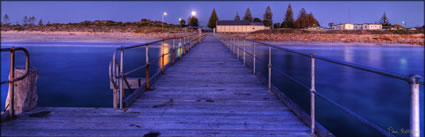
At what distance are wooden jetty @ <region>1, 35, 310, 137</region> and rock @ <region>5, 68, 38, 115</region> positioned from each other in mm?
119

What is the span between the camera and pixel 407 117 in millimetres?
10797

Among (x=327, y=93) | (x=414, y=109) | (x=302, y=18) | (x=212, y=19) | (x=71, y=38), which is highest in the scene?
(x=302, y=18)

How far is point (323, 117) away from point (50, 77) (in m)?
15.2

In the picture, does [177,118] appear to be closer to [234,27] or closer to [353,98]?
[353,98]

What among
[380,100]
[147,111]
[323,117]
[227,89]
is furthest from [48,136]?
[380,100]

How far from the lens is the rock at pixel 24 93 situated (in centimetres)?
372

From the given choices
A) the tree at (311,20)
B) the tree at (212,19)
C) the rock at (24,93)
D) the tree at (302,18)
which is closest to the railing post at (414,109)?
the rock at (24,93)

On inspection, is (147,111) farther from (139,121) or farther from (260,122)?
(260,122)

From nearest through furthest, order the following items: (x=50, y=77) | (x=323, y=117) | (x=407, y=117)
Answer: (x=323, y=117) → (x=407, y=117) → (x=50, y=77)

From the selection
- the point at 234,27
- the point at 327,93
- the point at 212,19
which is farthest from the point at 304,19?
the point at 327,93

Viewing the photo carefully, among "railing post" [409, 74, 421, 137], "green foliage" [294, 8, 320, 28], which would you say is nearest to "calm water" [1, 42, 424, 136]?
"railing post" [409, 74, 421, 137]

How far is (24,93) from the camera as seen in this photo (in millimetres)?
3773

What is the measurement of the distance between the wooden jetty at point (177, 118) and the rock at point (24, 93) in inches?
4.7

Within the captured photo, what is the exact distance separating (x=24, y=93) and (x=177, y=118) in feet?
6.39
